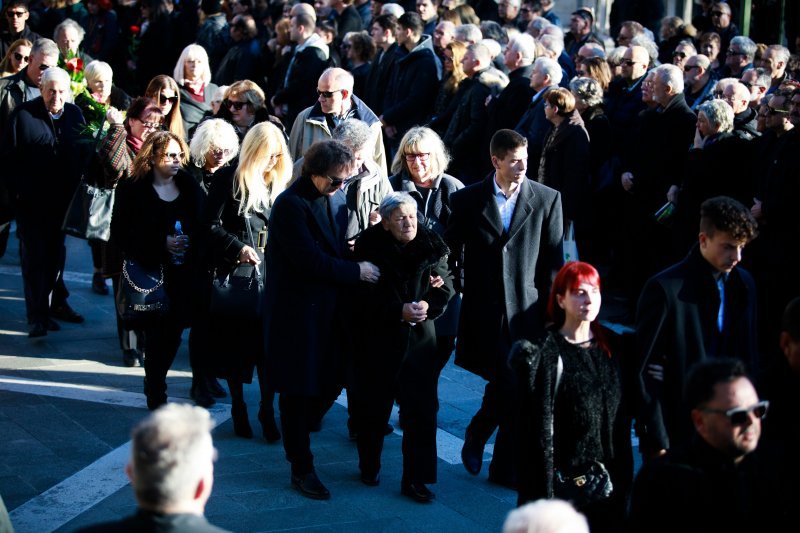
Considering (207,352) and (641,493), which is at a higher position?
(641,493)

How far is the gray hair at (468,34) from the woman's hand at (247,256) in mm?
5803

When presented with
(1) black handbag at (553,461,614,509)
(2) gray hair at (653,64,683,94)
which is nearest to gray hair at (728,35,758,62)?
(2) gray hair at (653,64,683,94)

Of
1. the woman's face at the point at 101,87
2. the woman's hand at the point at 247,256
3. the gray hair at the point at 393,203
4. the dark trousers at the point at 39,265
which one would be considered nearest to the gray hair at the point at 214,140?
the woman's hand at the point at 247,256

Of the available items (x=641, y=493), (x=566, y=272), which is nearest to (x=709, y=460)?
(x=641, y=493)

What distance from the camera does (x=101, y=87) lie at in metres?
11.0

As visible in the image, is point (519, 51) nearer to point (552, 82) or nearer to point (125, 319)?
point (552, 82)

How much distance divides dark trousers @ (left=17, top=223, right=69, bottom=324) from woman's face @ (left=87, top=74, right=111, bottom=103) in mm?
1311

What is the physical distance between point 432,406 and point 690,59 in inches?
255

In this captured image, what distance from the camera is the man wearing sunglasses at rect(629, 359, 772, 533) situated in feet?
13.8

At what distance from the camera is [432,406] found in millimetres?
6930

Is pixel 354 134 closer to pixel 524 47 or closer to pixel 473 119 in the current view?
pixel 473 119

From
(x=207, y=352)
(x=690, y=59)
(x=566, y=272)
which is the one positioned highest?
(x=690, y=59)

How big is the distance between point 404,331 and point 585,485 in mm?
1871

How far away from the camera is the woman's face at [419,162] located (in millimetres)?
7863
